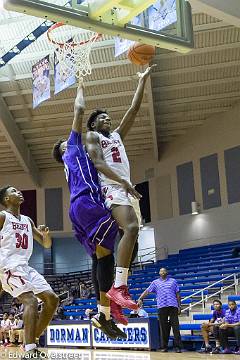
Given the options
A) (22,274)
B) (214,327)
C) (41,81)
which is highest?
(41,81)

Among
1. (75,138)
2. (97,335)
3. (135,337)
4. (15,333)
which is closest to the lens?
(75,138)

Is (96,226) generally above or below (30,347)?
above

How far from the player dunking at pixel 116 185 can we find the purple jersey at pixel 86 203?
0.07 metres

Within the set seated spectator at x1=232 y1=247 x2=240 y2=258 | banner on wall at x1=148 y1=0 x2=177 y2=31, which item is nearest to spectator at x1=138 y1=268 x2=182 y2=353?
banner on wall at x1=148 y1=0 x2=177 y2=31

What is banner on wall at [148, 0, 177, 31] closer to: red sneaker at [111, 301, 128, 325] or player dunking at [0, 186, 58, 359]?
player dunking at [0, 186, 58, 359]

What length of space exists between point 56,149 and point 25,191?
74.9 feet

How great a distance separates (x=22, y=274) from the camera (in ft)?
16.5

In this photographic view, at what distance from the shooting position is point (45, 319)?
204 inches

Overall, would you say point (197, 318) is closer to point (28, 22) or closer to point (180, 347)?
point (180, 347)

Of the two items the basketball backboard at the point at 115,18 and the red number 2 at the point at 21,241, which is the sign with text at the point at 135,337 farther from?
the basketball backboard at the point at 115,18

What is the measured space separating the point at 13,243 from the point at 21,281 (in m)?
0.41

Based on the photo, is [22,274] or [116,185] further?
[22,274]

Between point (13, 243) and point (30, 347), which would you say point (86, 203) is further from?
point (30, 347)

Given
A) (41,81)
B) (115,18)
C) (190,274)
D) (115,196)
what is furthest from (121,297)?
(41,81)
